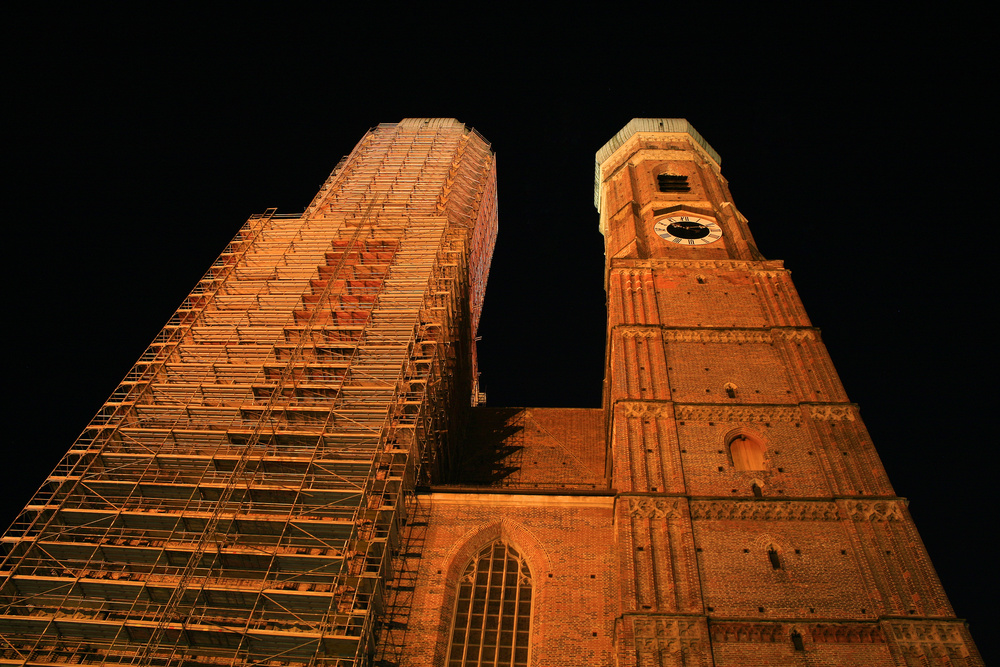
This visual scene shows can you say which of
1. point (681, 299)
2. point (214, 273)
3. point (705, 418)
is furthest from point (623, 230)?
point (214, 273)

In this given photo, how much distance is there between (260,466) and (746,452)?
14.1 meters

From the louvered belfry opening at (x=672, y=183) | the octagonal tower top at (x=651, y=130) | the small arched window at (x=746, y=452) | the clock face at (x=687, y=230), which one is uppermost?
the octagonal tower top at (x=651, y=130)

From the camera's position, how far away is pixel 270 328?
2994cm

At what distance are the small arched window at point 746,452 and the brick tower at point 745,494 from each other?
0.18 feet

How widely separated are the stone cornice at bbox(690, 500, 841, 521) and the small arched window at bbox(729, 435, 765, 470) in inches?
77.7

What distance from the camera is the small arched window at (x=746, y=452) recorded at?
25.4m

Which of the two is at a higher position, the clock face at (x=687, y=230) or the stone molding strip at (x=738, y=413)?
the clock face at (x=687, y=230)

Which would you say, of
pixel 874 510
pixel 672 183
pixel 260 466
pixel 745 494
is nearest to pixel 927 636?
pixel 874 510

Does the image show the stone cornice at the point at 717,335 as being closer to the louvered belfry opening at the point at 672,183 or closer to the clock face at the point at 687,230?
the clock face at the point at 687,230

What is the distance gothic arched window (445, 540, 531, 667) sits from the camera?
69.9 feet

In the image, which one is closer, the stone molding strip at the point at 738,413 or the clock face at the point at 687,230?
the stone molding strip at the point at 738,413

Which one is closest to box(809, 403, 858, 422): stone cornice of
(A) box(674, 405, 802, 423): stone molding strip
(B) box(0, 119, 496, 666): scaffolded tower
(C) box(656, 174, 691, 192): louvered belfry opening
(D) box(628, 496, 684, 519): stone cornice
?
(A) box(674, 405, 802, 423): stone molding strip

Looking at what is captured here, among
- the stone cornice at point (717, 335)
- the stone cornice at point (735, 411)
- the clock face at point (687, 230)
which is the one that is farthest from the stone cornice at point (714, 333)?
the clock face at point (687, 230)

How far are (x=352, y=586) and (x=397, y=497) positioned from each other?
2.97 meters
